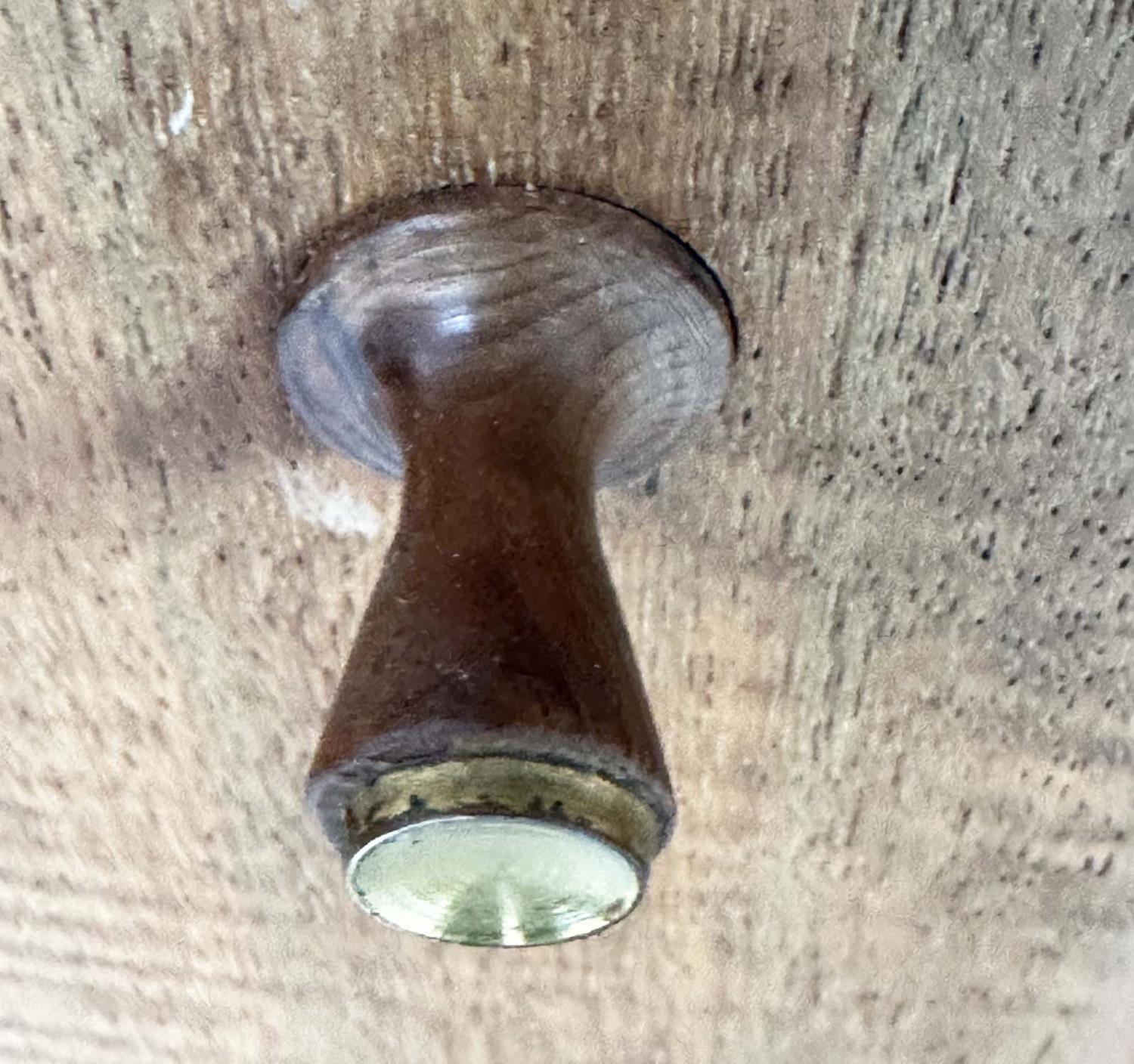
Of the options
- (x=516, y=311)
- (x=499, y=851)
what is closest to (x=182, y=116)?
(x=516, y=311)

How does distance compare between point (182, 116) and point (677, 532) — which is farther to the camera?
point (677, 532)

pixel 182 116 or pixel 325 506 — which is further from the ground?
pixel 182 116

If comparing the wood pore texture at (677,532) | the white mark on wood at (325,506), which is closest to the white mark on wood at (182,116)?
the wood pore texture at (677,532)

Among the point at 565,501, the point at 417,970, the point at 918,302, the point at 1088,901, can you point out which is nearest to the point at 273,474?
the point at 565,501

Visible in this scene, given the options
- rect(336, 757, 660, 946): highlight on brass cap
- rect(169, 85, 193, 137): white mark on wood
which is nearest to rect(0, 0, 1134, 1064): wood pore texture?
rect(169, 85, 193, 137): white mark on wood

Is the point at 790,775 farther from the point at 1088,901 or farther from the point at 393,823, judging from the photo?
the point at 393,823

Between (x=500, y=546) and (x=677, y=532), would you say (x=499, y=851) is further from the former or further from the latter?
(x=677, y=532)

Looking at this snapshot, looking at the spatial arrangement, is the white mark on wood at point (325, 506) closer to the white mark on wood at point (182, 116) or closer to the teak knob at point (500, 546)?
the teak knob at point (500, 546)

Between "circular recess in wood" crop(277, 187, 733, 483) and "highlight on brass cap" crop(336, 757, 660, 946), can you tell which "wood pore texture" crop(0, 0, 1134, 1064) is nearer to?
"circular recess in wood" crop(277, 187, 733, 483)
